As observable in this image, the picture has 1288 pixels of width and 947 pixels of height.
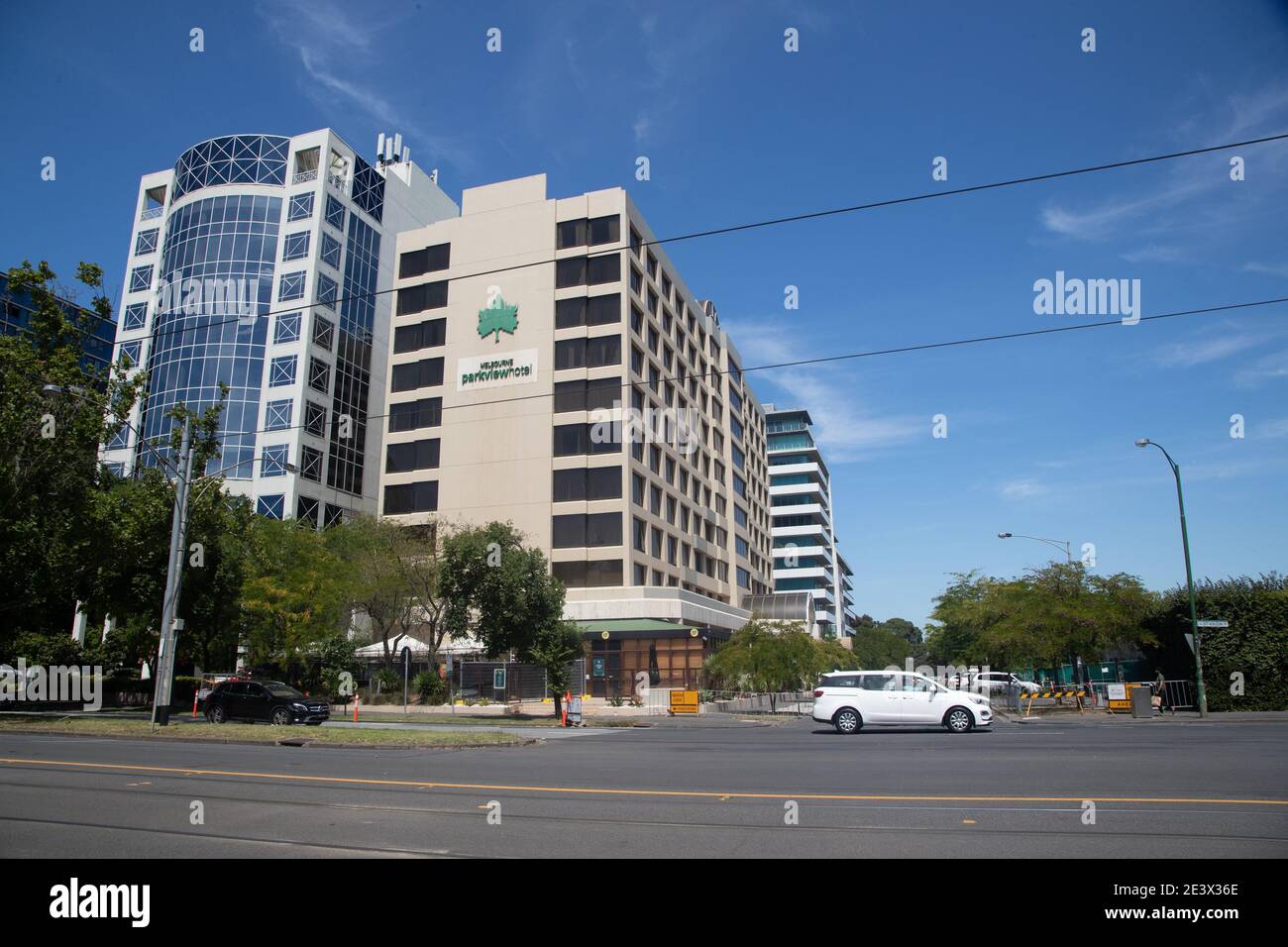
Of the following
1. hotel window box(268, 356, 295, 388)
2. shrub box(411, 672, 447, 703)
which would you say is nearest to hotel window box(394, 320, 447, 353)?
hotel window box(268, 356, 295, 388)

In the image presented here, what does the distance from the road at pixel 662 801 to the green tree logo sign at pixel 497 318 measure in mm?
41105

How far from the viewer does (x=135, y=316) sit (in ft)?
226

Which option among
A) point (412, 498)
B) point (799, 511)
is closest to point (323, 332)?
point (412, 498)

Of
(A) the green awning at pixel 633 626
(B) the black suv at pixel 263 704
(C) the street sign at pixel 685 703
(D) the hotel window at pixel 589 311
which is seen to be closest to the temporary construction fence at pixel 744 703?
(C) the street sign at pixel 685 703

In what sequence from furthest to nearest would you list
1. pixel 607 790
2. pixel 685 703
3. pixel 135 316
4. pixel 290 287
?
pixel 135 316, pixel 290 287, pixel 685 703, pixel 607 790

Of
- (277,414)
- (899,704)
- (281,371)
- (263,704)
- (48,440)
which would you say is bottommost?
(263,704)

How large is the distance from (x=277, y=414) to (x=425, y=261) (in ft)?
53.5

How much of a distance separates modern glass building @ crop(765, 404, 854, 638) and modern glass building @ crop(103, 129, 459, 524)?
233 feet

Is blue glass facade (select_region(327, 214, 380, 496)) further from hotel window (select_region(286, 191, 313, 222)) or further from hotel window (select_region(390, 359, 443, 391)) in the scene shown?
hotel window (select_region(390, 359, 443, 391))

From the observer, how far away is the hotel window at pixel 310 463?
6220cm

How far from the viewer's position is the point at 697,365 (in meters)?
70.6

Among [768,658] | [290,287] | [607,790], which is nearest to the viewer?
[607,790]

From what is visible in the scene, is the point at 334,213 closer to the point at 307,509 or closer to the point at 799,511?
the point at 307,509
